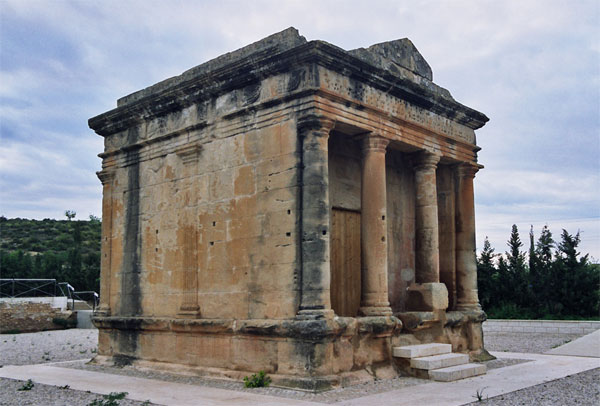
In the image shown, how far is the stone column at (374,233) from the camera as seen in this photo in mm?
10086

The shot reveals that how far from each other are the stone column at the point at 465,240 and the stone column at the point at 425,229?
129 centimetres

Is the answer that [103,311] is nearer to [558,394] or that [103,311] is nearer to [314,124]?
[314,124]

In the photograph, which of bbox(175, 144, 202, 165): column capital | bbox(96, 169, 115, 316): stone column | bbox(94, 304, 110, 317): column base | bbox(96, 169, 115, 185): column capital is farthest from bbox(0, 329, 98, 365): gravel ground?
bbox(175, 144, 202, 165): column capital

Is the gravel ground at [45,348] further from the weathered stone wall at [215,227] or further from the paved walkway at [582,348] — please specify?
the paved walkway at [582,348]

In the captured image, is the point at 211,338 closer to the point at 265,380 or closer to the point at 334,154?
the point at 265,380

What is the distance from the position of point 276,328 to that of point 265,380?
0.78m

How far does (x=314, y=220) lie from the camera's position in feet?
29.9

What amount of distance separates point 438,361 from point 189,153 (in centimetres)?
577

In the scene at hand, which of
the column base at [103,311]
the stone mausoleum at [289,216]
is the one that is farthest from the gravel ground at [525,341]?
the column base at [103,311]

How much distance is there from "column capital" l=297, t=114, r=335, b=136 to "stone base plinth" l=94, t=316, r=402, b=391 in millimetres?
2888

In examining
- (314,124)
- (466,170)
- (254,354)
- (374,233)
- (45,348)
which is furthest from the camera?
(45,348)

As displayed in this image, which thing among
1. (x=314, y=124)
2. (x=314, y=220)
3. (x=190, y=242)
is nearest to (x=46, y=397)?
(x=190, y=242)

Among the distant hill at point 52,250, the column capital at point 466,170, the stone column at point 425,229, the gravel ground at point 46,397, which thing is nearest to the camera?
the gravel ground at point 46,397

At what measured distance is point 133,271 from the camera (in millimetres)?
12336
